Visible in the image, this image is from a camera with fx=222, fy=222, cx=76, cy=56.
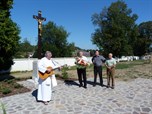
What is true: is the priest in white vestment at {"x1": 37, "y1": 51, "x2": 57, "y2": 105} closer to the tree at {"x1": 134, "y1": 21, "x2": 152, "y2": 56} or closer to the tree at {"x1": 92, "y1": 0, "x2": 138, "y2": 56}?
the tree at {"x1": 92, "y1": 0, "x2": 138, "y2": 56}

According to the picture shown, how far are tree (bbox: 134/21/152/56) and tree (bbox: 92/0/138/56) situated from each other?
20.8 m

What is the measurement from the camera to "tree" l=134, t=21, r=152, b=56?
70.4m

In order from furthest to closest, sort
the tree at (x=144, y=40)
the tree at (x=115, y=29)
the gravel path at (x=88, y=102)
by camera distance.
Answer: the tree at (x=144, y=40)
the tree at (x=115, y=29)
the gravel path at (x=88, y=102)

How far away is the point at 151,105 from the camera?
7.66 meters

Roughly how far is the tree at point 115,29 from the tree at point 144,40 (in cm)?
2083

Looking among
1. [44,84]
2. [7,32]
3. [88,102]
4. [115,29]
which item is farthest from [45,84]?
[115,29]

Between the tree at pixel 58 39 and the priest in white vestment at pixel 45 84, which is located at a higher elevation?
the tree at pixel 58 39

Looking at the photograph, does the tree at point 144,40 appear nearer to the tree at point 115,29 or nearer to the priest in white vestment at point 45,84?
the tree at point 115,29

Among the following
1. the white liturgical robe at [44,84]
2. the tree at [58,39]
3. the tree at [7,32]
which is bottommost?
the white liturgical robe at [44,84]

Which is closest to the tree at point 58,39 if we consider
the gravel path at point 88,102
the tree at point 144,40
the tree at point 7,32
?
the tree at point 144,40

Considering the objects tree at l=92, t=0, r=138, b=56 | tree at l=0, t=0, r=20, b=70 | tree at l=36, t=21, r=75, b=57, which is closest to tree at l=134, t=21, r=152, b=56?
tree at l=92, t=0, r=138, b=56

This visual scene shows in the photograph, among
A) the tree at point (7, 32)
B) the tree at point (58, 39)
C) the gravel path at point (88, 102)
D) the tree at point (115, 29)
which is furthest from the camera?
the tree at point (58, 39)

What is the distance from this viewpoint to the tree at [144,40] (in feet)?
231

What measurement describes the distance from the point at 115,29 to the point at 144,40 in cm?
2750
